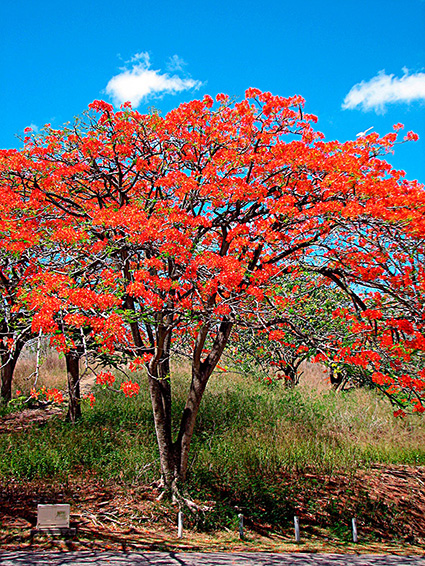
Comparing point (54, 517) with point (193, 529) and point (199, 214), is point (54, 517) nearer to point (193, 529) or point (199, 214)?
point (193, 529)

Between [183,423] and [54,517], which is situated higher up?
[183,423]

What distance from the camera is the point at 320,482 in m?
7.75

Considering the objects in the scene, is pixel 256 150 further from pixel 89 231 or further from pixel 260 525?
pixel 260 525

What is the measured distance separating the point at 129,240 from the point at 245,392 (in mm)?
7098

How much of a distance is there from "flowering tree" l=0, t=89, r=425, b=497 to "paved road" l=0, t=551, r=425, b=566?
6.41 feet

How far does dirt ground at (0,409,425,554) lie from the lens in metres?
5.66

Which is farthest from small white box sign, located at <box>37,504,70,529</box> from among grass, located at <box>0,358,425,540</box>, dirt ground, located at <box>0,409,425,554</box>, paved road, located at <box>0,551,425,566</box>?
grass, located at <box>0,358,425,540</box>

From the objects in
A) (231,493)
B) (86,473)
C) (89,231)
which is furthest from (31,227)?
(231,493)

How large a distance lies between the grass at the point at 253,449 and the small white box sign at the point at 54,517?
1831 mm

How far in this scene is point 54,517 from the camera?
5.61m

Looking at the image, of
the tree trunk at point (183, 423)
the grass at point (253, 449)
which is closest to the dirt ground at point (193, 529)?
the grass at point (253, 449)

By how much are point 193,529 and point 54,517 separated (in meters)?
1.93

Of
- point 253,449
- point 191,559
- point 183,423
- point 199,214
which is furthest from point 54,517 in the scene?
point 199,214

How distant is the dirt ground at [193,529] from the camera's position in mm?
5656
